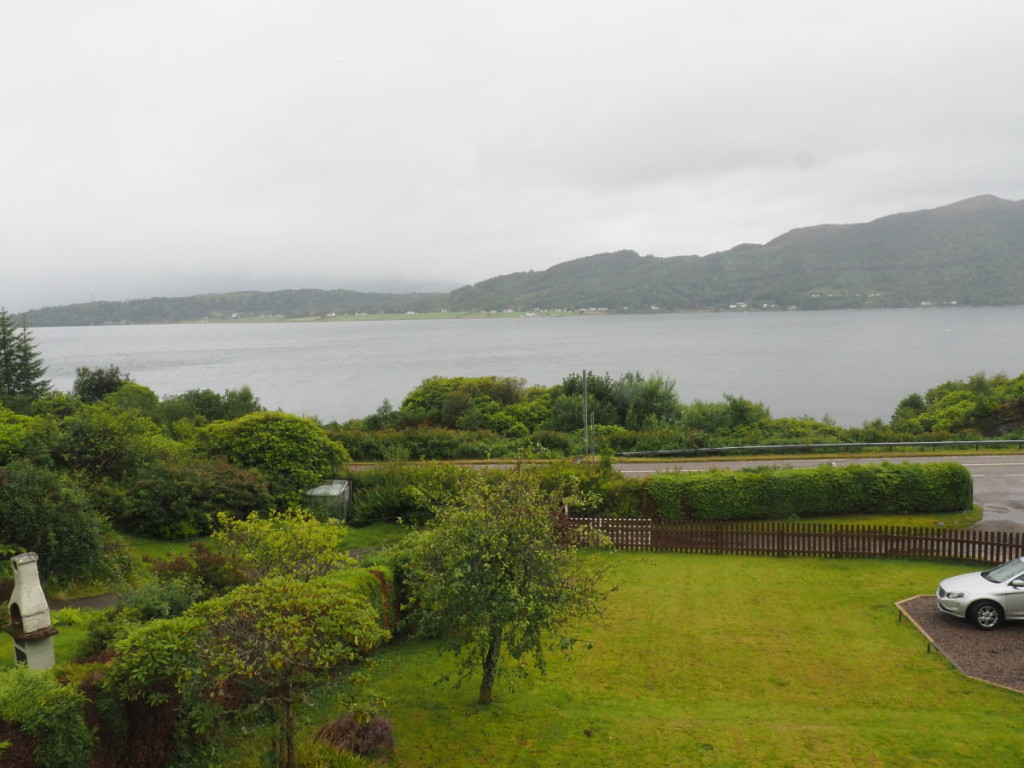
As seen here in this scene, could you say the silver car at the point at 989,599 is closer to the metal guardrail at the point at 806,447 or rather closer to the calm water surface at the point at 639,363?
the metal guardrail at the point at 806,447

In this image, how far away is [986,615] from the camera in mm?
12906

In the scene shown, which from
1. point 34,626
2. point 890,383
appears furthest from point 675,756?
point 890,383

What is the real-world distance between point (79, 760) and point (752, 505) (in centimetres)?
1889

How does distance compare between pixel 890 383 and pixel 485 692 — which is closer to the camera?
pixel 485 692

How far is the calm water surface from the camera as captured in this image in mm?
87750

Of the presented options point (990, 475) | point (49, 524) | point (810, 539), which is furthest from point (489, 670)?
point (990, 475)

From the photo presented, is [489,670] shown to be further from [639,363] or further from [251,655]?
[639,363]

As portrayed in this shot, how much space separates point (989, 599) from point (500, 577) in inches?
390

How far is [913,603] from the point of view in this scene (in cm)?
1459

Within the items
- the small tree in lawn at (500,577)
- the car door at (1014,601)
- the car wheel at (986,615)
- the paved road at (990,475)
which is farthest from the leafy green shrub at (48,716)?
the paved road at (990,475)

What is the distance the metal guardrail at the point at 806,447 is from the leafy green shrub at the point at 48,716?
88.7ft

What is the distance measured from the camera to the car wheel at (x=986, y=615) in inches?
506

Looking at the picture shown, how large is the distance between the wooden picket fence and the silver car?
15.5 ft

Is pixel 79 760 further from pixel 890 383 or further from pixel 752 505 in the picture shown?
pixel 890 383
